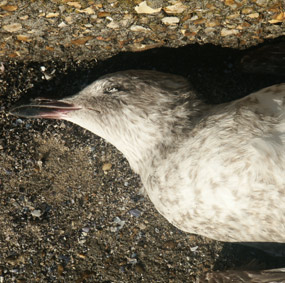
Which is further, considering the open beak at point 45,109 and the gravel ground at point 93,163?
the gravel ground at point 93,163

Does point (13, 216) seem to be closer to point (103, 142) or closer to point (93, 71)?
point (103, 142)

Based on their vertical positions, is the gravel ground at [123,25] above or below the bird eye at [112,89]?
above

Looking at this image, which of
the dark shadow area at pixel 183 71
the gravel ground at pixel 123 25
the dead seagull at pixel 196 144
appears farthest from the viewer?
the dark shadow area at pixel 183 71

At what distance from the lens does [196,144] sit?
2.40 metres

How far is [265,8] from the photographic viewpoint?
2.56m

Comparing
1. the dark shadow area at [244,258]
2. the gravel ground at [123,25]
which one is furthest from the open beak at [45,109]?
the dark shadow area at [244,258]

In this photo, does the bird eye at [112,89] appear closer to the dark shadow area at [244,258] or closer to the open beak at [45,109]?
the open beak at [45,109]

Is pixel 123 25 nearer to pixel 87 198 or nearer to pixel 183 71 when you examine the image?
pixel 183 71

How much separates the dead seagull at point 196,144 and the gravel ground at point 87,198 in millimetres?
277

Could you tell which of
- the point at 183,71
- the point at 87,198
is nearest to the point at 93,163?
the point at 87,198

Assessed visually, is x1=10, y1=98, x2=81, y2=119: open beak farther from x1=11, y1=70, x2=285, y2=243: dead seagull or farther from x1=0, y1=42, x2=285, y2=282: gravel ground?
x1=0, y1=42, x2=285, y2=282: gravel ground

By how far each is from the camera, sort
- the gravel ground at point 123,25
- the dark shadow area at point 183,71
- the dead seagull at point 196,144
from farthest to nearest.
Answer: the dark shadow area at point 183,71
the gravel ground at point 123,25
the dead seagull at point 196,144

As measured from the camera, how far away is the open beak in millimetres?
2703

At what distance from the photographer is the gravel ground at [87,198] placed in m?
2.88
